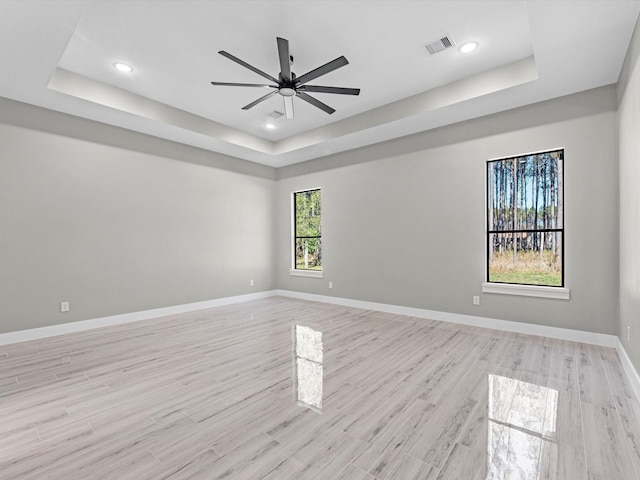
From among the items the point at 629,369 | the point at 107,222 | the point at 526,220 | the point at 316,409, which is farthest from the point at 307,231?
the point at 629,369

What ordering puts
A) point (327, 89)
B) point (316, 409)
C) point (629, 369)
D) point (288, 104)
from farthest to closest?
1. point (288, 104)
2. point (327, 89)
3. point (629, 369)
4. point (316, 409)

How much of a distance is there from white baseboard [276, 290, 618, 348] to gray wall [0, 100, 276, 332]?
2549 millimetres

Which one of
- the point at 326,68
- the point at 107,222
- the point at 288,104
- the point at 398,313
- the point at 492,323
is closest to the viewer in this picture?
the point at 326,68

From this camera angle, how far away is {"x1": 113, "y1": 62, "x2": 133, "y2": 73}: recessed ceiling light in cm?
359

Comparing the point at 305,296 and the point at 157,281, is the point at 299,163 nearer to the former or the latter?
the point at 305,296

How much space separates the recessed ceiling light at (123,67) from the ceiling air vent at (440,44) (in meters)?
3.35

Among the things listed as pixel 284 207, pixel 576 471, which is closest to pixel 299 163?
pixel 284 207

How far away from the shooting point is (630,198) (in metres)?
2.78

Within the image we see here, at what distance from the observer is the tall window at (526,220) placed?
398cm

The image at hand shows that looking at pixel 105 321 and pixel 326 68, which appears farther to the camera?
pixel 105 321

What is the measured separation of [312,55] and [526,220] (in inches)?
135

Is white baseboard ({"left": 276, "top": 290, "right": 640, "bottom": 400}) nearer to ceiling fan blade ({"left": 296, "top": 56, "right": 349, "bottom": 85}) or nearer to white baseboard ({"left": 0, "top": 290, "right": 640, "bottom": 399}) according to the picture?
white baseboard ({"left": 0, "top": 290, "right": 640, "bottom": 399})

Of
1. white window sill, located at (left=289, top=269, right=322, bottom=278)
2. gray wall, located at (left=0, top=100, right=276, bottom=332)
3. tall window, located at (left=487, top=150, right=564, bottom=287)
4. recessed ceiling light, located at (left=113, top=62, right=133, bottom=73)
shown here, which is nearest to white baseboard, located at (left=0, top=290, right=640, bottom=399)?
gray wall, located at (left=0, top=100, right=276, bottom=332)

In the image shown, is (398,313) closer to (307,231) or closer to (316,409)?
(307,231)
